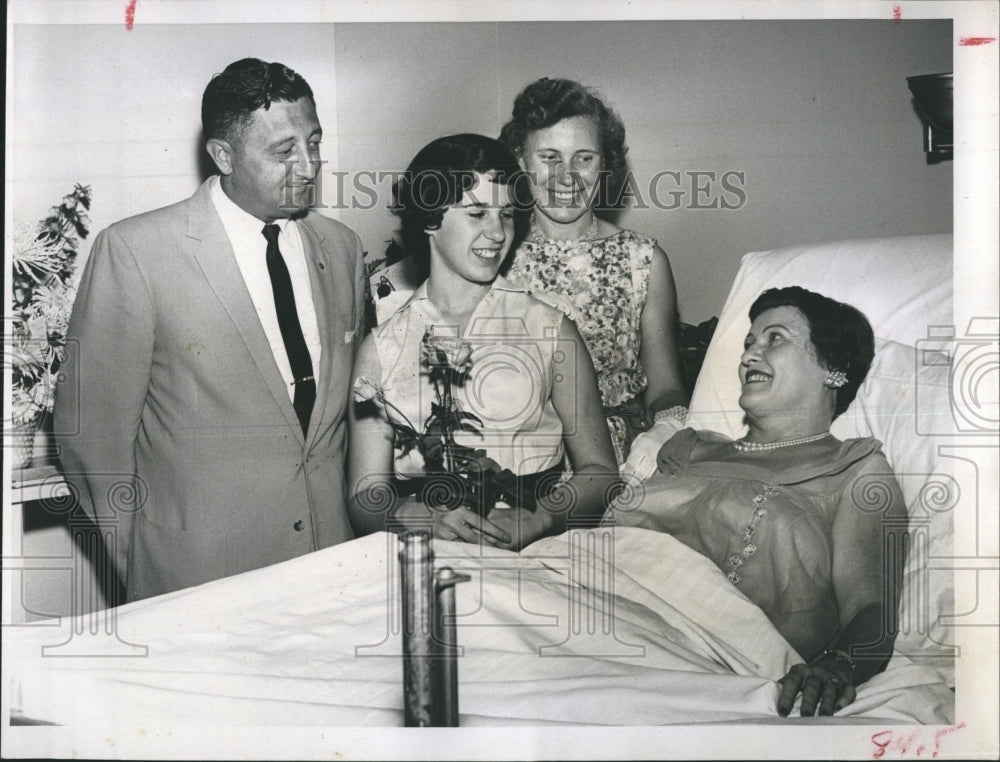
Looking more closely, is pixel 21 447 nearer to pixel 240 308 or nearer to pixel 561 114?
pixel 240 308

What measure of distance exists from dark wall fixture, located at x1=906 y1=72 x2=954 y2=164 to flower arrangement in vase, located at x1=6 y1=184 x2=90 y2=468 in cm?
192

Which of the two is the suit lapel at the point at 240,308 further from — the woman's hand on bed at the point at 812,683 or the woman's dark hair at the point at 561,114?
the woman's hand on bed at the point at 812,683

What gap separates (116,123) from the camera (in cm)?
226

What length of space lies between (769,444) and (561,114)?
877 mm

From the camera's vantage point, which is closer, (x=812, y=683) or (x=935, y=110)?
(x=812, y=683)

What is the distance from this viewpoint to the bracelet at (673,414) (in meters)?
2.21

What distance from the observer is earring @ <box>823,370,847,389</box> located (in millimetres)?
2186

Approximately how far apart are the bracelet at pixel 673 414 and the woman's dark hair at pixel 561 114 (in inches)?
21.0

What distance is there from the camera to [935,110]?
7.39ft

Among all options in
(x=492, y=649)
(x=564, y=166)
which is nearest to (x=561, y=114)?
(x=564, y=166)

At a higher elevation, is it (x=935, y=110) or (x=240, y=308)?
(x=935, y=110)

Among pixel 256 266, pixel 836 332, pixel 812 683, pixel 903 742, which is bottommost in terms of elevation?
pixel 903 742

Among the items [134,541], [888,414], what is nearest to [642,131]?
[888,414]

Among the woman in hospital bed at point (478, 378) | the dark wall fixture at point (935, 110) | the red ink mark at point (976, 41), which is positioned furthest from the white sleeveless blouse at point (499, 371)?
the red ink mark at point (976, 41)
